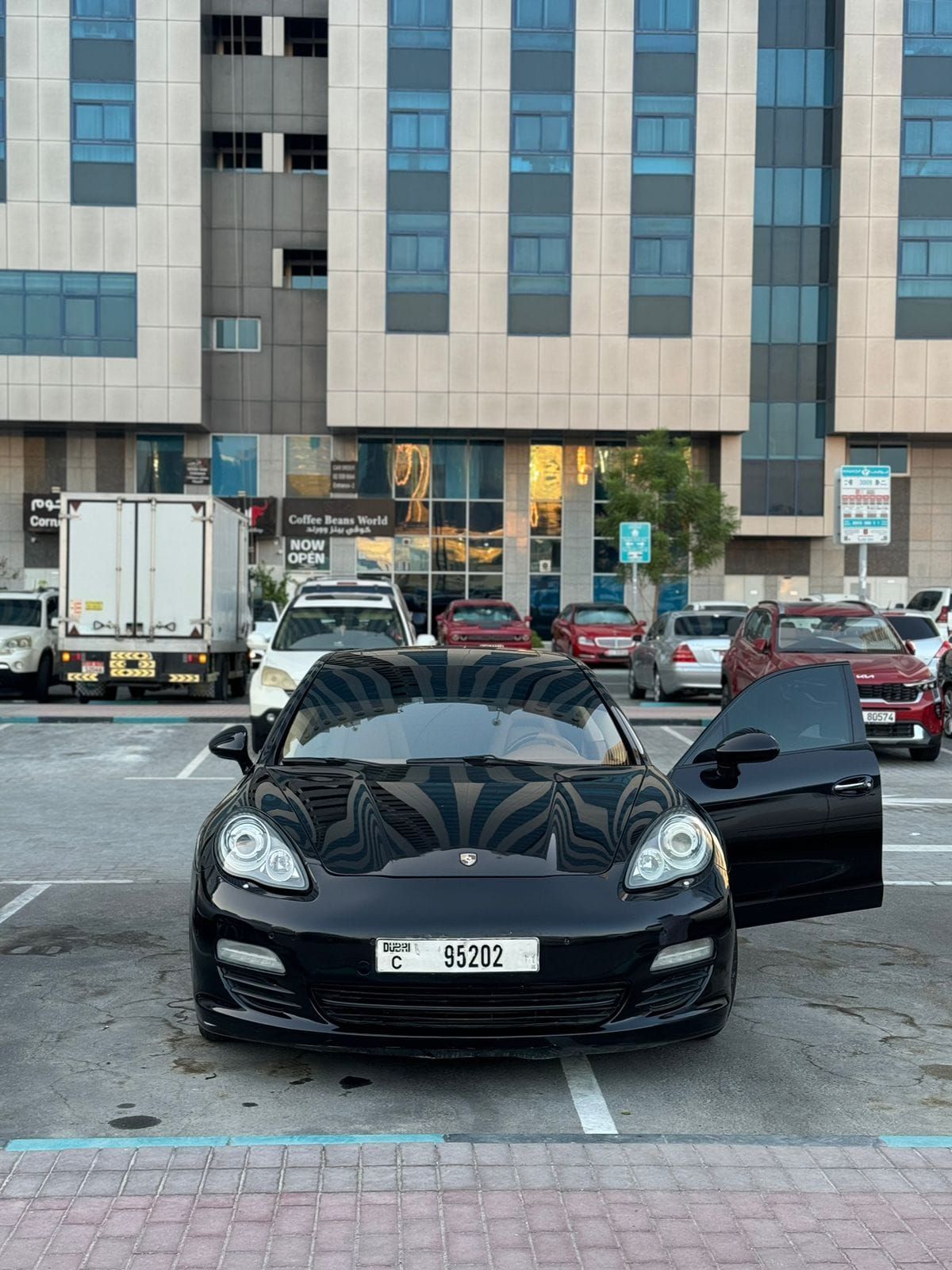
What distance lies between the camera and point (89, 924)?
24.3 feet

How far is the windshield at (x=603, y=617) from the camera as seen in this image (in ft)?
106

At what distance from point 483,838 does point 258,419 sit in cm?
4305

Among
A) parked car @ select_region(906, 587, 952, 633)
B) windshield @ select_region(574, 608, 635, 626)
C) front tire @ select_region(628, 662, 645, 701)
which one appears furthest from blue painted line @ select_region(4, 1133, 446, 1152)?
windshield @ select_region(574, 608, 635, 626)

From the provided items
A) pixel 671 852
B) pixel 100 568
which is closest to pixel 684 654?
pixel 100 568

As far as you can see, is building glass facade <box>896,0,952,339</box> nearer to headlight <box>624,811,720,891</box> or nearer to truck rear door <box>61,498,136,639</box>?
truck rear door <box>61,498,136,639</box>

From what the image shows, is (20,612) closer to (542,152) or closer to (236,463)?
(236,463)

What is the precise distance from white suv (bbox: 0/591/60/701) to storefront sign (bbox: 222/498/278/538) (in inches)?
858

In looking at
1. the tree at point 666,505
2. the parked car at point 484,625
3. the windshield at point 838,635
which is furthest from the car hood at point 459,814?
the tree at point 666,505

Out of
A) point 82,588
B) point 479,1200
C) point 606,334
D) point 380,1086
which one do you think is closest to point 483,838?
point 380,1086

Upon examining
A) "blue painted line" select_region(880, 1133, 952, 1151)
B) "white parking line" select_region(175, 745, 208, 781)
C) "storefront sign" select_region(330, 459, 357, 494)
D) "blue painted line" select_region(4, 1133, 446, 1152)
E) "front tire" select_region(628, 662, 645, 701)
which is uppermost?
"storefront sign" select_region(330, 459, 357, 494)

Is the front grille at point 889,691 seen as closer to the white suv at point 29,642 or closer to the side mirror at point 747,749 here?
the side mirror at point 747,749

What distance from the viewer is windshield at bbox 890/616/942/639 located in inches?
931

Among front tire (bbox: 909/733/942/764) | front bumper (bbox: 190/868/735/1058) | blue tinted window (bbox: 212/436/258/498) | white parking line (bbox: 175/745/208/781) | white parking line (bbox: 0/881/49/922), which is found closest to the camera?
front bumper (bbox: 190/868/735/1058)

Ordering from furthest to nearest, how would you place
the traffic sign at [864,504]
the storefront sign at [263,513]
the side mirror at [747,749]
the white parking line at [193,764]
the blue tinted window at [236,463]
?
the blue tinted window at [236,463]
the storefront sign at [263,513]
the traffic sign at [864,504]
the white parking line at [193,764]
the side mirror at [747,749]
